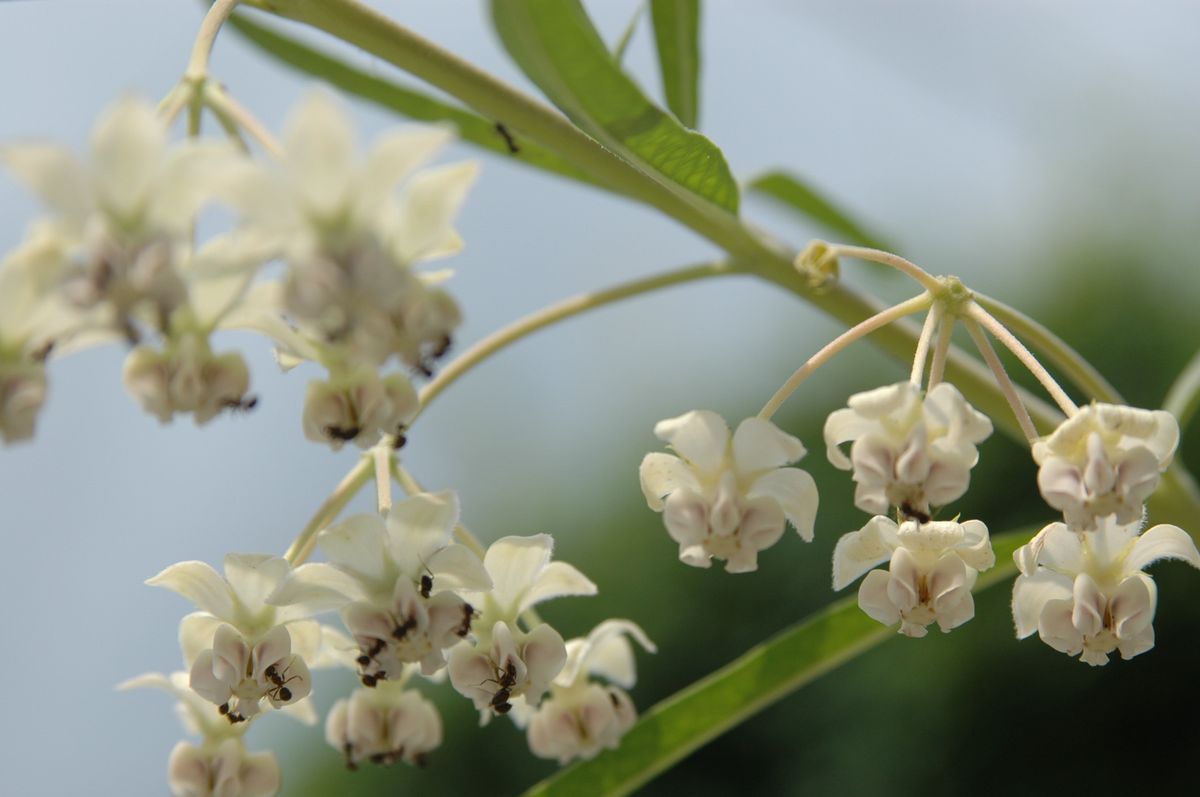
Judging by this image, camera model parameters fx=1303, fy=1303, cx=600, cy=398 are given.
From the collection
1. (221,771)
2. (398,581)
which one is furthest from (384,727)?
(398,581)

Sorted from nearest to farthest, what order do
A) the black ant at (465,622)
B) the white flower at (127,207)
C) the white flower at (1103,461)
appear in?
1. the white flower at (127,207)
2. the white flower at (1103,461)
3. the black ant at (465,622)

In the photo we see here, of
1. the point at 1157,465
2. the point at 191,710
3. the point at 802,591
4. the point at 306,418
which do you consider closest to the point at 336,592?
the point at 306,418

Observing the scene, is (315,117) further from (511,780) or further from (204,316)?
(511,780)

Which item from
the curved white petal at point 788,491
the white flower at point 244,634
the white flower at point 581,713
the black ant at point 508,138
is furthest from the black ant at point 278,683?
the black ant at point 508,138

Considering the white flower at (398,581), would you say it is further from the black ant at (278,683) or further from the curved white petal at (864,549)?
the curved white petal at (864,549)

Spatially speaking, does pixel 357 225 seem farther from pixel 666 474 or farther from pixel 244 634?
pixel 244 634
